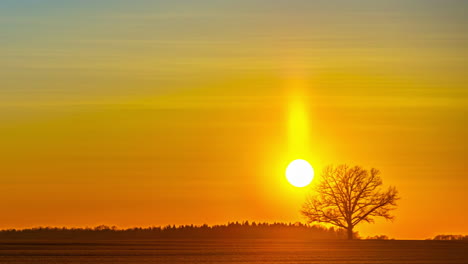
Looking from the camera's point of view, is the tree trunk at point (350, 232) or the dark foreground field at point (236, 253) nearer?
the dark foreground field at point (236, 253)

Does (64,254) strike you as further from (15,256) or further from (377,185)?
(377,185)

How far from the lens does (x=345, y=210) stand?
103 m

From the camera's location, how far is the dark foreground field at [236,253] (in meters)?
61.8

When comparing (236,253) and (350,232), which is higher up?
(350,232)

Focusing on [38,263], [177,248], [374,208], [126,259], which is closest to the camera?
[38,263]

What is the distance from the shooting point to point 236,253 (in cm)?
6900

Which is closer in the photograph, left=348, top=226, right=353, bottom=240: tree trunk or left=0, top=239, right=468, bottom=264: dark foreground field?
left=0, top=239, right=468, bottom=264: dark foreground field

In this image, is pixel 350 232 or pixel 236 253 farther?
pixel 350 232

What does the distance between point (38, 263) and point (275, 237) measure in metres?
49.3

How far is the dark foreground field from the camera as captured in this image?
61812 mm

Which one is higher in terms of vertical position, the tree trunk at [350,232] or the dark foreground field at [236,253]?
the tree trunk at [350,232]

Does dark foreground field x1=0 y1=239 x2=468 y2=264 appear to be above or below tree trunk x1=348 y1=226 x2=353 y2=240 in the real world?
below

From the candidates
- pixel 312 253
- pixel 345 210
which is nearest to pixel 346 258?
pixel 312 253

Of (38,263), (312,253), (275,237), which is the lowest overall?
(38,263)
